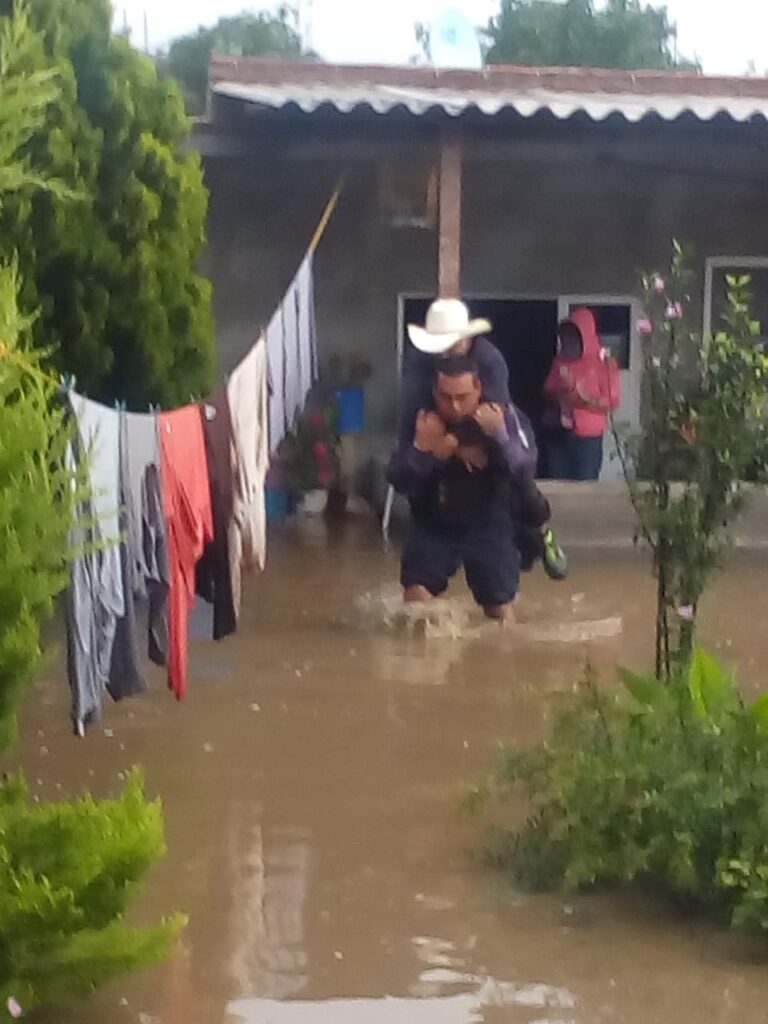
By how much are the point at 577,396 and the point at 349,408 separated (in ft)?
6.35

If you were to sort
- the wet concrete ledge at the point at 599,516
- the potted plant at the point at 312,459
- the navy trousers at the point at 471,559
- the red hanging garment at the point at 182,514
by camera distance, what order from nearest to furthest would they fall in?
the red hanging garment at the point at 182,514, the navy trousers at the point at 471,559, the wet concrete ledge at the point at 599,516, the potted plant at the point at 312,459

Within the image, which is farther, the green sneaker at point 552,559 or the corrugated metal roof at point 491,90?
the corrugated metal roof at point 491,90

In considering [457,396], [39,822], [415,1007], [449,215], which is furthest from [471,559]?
[39,822]

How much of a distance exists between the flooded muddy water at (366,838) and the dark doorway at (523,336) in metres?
4.15

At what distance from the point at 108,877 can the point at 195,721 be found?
2697 millimetres

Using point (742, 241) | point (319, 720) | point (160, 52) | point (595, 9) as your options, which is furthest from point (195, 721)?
point (595, 9)

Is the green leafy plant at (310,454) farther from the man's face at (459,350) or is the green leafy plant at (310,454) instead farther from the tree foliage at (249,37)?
the tree foliage at (249,37)

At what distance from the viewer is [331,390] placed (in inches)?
465

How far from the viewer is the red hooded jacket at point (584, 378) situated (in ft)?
35.1

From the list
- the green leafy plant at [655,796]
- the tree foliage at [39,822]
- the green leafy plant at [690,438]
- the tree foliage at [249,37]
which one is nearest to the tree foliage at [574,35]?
the tree foliage at [249,37]

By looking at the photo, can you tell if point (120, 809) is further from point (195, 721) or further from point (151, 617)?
point (195, 721)

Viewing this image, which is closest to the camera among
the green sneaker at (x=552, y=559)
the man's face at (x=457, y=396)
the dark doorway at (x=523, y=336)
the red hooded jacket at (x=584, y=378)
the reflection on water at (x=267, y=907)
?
the reflection on water at (x=267, y=907)

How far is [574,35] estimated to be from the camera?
1037 inches

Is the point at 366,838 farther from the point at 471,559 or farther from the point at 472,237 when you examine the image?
the point at 472,237
